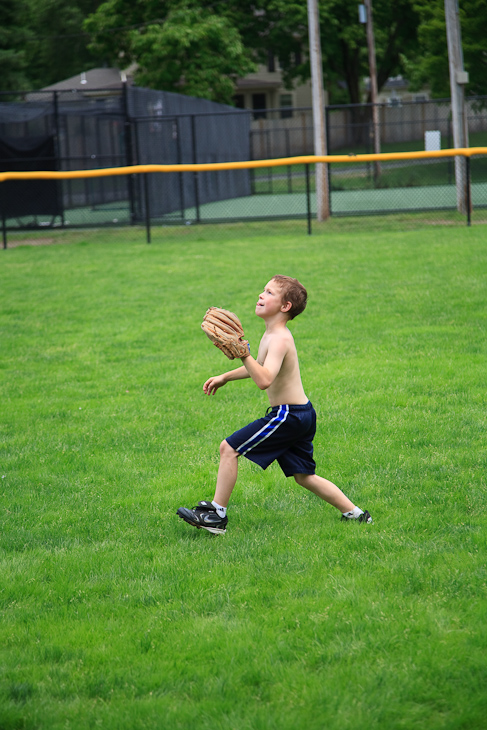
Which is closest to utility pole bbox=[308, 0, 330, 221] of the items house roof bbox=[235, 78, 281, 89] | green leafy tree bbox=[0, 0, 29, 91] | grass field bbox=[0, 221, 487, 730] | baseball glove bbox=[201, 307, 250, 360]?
grass field bbox=[0, 221, 487, 730]

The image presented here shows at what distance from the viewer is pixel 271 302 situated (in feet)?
12.4

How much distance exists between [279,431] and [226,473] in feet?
1.11

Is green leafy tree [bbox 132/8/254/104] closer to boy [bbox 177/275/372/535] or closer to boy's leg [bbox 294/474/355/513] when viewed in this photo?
boy [bbox 177/275/372/535]

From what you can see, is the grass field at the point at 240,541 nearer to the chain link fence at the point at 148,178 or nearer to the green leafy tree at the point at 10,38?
the chain link fence at the point at 148,178

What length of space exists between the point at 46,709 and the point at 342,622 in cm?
112

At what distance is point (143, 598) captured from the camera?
3.26m

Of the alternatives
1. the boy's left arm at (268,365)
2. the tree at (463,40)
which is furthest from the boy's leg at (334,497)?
the tree at (463,40)

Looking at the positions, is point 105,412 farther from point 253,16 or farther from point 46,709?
Answer: point 253,16

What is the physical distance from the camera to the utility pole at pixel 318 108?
714 inches

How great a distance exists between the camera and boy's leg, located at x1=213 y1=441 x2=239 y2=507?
3838 mm

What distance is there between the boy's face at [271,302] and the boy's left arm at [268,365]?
146 millimetres

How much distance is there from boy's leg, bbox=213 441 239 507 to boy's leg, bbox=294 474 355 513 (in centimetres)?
36

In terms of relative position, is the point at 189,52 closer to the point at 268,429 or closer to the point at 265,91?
the point at 265,91

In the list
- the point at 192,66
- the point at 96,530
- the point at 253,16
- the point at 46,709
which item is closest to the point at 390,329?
the point at 96,530
